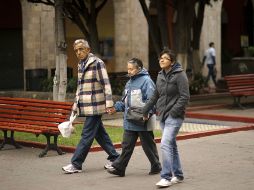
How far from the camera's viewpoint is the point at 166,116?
8805 millimetres

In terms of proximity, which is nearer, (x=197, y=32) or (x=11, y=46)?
(x=197, y=32)

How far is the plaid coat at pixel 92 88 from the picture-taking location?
979 cm

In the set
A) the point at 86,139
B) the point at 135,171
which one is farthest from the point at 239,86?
the point at 86,139

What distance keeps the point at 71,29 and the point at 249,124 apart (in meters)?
15.3

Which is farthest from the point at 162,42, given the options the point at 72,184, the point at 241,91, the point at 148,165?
the point at 72,184

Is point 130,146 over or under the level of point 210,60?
under

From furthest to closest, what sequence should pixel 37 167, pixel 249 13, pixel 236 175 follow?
pixel 249 13 → pixel 37 167 → pixel 236 175

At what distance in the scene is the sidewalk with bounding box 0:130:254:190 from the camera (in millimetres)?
8961

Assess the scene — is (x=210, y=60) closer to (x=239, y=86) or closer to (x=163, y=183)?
(x=239, y=86)

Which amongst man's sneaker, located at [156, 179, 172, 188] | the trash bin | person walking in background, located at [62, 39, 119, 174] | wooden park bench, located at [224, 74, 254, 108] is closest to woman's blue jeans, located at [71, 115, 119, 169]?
person walking in background, located at [62, 39, 119, 174]

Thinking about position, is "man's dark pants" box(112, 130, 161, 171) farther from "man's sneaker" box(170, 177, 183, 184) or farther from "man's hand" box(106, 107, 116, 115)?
"man's sneaker" box(170, 177, 183, 184)

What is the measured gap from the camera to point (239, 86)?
19156 mm

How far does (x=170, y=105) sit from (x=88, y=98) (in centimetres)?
153

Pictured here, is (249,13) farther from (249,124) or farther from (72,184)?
(72,184)
